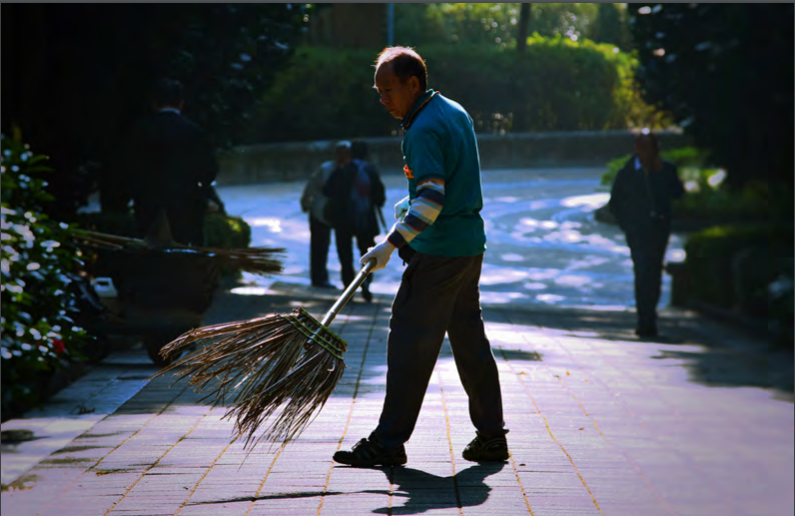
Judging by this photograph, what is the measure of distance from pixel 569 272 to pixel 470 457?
11666mm

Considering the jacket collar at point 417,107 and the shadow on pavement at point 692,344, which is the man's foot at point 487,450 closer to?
the jacket collar at point 417,107

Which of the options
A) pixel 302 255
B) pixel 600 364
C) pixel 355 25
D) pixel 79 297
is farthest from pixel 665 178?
pixel 355 25

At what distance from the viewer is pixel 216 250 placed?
29.9 ft

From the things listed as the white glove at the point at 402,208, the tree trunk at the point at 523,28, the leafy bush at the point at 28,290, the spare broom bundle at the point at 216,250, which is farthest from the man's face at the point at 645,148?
the tree trunk at the point at 523,28

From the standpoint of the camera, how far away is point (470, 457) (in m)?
5.46

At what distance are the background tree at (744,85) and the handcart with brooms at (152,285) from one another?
4049mm

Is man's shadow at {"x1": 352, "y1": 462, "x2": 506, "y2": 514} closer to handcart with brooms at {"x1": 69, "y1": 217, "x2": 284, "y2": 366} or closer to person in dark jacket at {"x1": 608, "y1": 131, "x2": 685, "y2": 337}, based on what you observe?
handcart with brooms at {"x1": 69, "y1": 217, "x2": 284, "y2": 366}

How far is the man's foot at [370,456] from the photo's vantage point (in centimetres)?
530

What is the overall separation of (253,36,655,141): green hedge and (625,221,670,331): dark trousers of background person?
765 inches

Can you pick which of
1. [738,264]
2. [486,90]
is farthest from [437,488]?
[486,90]

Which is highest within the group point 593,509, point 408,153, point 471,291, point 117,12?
point 117,12

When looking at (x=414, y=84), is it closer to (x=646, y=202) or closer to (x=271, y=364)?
(x=271, y=364)

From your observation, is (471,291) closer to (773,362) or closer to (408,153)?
(408,153)

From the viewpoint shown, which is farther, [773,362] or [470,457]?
[773,362]
